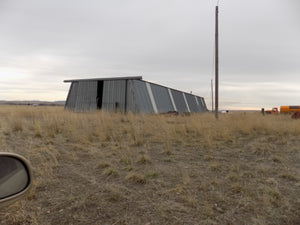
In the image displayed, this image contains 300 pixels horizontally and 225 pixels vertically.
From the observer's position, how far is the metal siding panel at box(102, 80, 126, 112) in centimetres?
1608

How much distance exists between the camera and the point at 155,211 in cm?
224

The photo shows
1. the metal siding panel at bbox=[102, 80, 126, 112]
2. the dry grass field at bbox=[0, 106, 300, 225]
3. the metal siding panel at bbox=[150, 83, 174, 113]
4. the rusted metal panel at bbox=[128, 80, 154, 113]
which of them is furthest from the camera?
the metal siding panel at bbox=[150, 83, 174, 113]

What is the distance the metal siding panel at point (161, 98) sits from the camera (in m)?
17.9

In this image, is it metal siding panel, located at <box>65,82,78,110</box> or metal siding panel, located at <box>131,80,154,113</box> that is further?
metal siding panel, located at <box>65,82,78,110</box>

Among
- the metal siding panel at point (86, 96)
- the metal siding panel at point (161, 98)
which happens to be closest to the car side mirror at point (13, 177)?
the metal siding panel at point (161, 98)

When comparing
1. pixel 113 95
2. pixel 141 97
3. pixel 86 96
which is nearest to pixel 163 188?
pixel 141 97

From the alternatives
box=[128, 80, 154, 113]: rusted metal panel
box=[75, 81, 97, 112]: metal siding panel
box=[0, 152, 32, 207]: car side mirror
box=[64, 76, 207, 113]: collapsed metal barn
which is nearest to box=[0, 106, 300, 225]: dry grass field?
box=[0, 152, 32, 207]: car side mirror

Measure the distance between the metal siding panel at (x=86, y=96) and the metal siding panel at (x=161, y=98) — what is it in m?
5.69

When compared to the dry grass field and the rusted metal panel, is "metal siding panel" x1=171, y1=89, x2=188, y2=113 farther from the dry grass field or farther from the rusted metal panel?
the dry grass field

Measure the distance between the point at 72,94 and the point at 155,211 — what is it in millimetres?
18723

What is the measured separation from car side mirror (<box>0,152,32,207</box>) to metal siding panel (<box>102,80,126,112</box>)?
14436 millimetres

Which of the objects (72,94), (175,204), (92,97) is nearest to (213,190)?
(175,204)

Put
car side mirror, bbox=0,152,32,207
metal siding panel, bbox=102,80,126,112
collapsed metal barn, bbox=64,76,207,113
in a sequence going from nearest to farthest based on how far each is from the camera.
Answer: car side mirror, bbox=0,152,32,207 → collapsed metal barn, bbox=64,76,207,113 → metal siding panel, bbox=102,80,126,112

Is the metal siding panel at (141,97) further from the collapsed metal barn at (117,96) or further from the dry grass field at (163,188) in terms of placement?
the dry grass field at (163,188)
